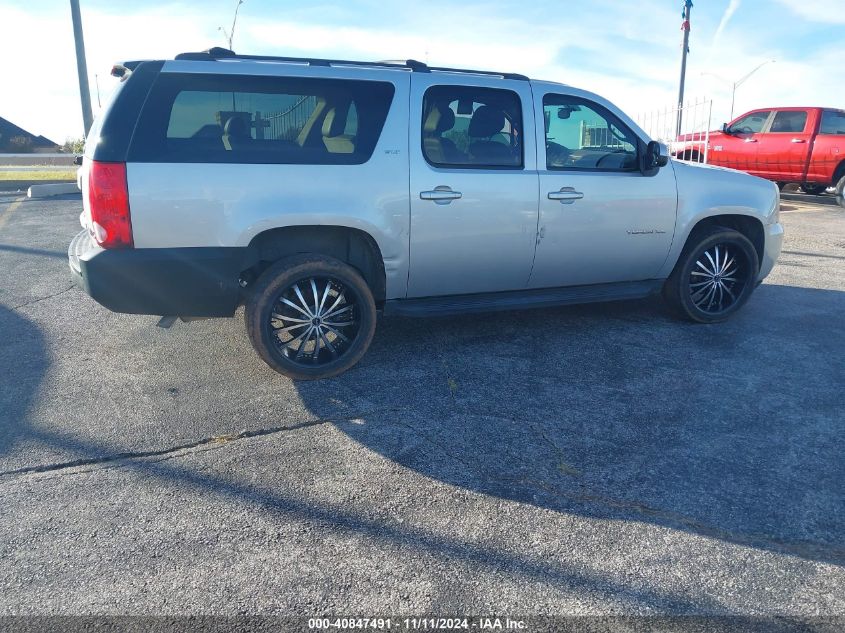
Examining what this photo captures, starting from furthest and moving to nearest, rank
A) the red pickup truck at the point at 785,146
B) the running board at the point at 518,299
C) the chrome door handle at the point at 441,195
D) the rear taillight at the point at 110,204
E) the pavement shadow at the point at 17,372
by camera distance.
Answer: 1. the red pickup truck at the point at 785,146
2. the running board at the point at 518,299
3. the chrome door handle at the point at 441,195
4. the rear taillight at the point at 110,204
5. the pavement shadow at the point at 17,372

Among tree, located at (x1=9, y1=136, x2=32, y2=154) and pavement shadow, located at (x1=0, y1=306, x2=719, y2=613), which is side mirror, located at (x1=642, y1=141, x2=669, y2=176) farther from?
tree, located at (x1=9, y1=136, x2=32, y2=154)

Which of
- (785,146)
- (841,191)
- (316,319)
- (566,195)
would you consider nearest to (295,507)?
(316,319)

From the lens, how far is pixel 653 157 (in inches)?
217

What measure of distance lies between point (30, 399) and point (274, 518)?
2.15 meters

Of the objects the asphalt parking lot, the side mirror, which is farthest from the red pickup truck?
the side mirror

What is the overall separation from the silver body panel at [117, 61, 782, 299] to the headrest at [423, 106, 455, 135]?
0.10 m

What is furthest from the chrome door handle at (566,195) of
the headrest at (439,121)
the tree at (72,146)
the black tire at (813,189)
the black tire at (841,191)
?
the tree at (72,146)

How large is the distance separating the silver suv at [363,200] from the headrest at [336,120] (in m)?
0.01

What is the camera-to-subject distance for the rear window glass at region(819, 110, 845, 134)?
14.4 metres

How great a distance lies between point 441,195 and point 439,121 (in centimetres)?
54

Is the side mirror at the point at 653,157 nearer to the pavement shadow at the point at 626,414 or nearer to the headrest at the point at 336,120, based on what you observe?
the pavement shadow at the point at 626,414

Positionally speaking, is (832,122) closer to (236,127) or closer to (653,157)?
(653,157)

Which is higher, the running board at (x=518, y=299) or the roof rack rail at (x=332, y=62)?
the roof rack rail at (x=332, y=62)

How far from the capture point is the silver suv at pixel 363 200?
4273 mm
